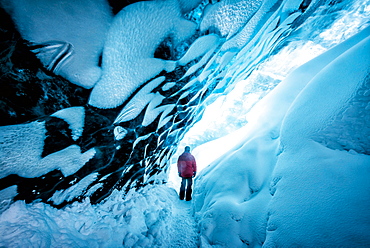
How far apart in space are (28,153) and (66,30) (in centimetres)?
126

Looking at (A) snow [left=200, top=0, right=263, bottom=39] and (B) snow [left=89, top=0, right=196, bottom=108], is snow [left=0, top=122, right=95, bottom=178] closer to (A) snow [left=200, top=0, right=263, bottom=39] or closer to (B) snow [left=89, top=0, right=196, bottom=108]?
(B) snow [left=89, top=0, right=196, bottom=108]

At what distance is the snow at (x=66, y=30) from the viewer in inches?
32.8

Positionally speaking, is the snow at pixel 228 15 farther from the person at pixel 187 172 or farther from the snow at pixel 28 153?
the person at pixel 187 172

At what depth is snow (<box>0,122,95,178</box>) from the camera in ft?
3.61

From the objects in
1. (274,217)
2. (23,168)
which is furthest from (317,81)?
(23,168)

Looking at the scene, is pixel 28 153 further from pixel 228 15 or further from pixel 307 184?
pixel 307 184

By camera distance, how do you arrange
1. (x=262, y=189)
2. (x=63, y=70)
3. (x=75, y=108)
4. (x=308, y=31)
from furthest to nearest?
(x=308, y=31) < (x=262, y=189) < (x=75, y=108) < (x=63, y=70)

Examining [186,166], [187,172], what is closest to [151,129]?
[186,166]

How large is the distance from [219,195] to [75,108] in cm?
235

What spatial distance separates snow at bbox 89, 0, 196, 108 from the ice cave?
12mm

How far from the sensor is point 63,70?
44.0 inches

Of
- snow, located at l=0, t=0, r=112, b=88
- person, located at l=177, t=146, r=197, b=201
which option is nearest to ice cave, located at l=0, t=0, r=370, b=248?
snow, located at l=0, t=0, r=112, b=88

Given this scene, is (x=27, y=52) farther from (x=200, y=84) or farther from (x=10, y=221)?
(x=200, y=84)

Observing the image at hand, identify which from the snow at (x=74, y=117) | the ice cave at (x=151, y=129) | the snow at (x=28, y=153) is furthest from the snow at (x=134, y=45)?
the snow at (x=28, y=153)
